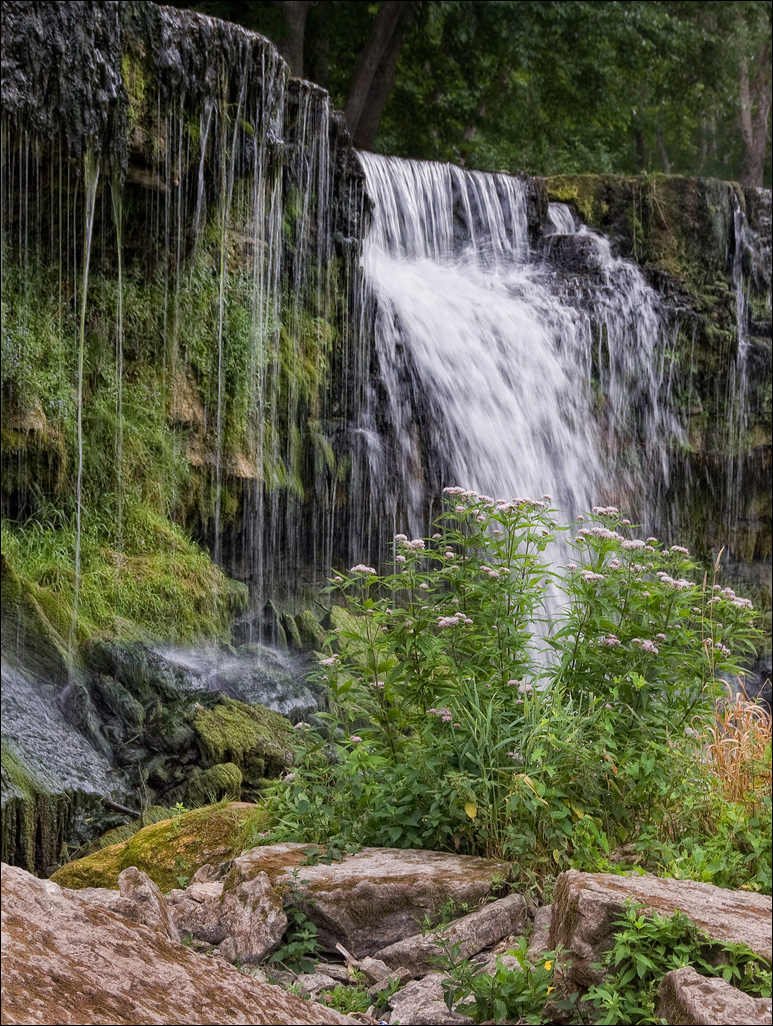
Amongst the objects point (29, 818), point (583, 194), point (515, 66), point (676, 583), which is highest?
point (515, 66)

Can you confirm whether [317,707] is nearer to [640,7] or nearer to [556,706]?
[556,706]

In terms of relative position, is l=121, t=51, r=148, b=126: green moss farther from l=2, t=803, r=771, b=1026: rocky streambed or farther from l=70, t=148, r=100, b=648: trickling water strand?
l=2, t=803, r=771, b=1026: rocky streambed

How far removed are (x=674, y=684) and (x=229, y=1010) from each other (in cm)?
252

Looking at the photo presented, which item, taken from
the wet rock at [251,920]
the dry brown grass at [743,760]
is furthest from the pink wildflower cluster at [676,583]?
the wet rock at [251,920]

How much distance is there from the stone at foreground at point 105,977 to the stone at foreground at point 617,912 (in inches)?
28.9

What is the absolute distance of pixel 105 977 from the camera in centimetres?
277

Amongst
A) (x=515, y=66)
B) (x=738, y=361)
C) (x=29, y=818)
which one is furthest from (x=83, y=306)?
(x=515, y=66)

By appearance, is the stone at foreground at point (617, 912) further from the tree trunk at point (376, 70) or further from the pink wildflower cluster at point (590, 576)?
the tree trunk at point (376, 70)

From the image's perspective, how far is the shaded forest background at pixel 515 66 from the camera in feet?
51.4

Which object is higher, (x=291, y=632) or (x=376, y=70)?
(x=376, y=70)

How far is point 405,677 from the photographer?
179 inches

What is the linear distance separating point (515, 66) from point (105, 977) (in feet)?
58.4

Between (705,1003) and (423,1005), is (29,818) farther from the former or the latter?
(705,1003)

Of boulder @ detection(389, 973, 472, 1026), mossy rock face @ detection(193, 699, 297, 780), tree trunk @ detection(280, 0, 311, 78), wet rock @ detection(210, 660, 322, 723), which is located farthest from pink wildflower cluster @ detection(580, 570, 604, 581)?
tree trunk @ detection(280, 0, 311, 78)
